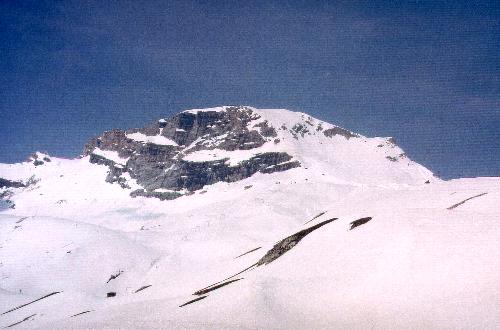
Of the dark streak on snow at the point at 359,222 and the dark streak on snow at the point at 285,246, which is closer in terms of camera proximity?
the dark streak on snow at the point at 359,222

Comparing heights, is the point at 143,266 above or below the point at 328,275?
above

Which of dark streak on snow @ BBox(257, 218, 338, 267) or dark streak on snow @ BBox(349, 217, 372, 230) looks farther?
dark streak on snow @ BBox(257, 218, 338, 267)

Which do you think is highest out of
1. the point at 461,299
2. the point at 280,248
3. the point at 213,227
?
the point at 213,227

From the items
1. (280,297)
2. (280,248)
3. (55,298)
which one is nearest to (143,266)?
(55,298)

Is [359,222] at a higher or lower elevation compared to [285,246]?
higher

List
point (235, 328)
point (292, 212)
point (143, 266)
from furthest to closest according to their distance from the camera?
point (292, 212), point (143, 266), point (235, 328)

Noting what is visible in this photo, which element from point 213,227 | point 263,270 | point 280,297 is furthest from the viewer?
point 213,227

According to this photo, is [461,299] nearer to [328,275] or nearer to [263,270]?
[328,275]

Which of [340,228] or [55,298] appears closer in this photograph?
[340,228]

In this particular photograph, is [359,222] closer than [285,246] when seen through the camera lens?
Yes
